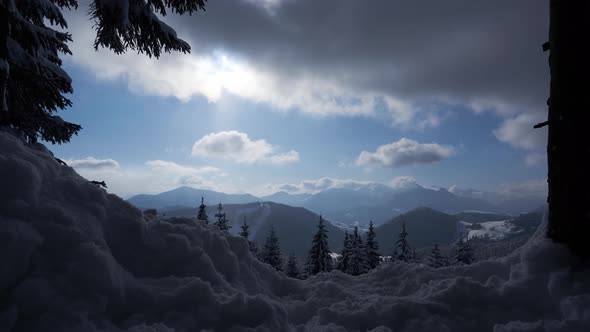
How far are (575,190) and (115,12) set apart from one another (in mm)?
7711

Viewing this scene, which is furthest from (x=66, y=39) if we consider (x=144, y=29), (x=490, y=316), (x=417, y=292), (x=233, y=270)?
(x=490, y=316)

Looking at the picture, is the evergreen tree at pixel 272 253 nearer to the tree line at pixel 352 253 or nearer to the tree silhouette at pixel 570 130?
the tree line at pixel 352 253

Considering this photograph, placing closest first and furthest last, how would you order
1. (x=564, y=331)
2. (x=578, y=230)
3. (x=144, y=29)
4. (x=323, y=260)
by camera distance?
(x=564, y=331) → (x=578, y=230) → (x=144, y=29) → (x=323, y=260)

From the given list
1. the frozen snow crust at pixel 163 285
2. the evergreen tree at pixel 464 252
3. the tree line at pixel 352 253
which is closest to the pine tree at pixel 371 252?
the tree line at pixel 352 253

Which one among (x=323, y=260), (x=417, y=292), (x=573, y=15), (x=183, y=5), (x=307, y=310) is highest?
(x=183, y=5)

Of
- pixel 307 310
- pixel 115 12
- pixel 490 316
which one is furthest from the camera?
pixel 115 12

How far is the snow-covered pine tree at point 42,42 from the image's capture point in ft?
18.9

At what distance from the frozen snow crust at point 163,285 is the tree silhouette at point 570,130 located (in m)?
0.36

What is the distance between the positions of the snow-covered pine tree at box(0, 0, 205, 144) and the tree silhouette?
21.0 feet

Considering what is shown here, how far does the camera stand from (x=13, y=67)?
229 inches

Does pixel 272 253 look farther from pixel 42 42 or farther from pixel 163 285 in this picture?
pixel 163 285

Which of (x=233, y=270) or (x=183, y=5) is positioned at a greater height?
→ (x=183, y=5)

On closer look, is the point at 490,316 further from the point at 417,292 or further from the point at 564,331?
the point at 417,292

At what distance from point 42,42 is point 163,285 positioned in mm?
7557
